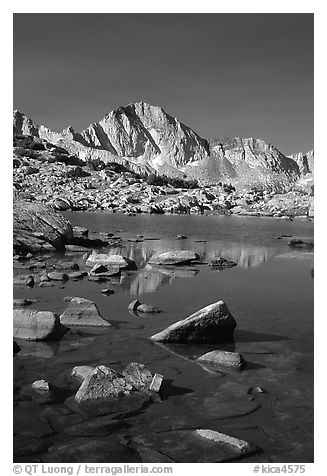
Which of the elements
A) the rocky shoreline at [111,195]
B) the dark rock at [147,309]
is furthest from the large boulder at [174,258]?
the rocky shoreline at [111,195]

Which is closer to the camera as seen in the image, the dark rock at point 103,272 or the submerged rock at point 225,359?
the submerged rock at point 225,359

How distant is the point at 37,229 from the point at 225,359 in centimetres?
2427

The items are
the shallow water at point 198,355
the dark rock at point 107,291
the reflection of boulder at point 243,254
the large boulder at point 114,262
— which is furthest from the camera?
the reflection of boulder at point 243,254

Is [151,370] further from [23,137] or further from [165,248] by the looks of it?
[23,137]

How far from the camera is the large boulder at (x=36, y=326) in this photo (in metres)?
12.1

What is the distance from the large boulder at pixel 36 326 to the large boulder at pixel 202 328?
2591mm

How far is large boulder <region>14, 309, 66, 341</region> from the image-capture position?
39.8ft

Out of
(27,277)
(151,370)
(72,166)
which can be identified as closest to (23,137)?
(72,166)

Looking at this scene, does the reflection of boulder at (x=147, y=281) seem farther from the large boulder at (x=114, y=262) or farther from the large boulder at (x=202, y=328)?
the large boulder at (x=202, y=328)

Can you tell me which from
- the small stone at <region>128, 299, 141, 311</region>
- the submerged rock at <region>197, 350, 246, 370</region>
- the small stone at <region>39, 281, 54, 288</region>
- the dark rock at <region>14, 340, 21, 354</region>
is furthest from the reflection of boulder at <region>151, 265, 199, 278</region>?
the dark rock at <region>14, 340, 21, 354</region>

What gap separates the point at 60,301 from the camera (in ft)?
54.7

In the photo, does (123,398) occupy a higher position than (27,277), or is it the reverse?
(27,277)
